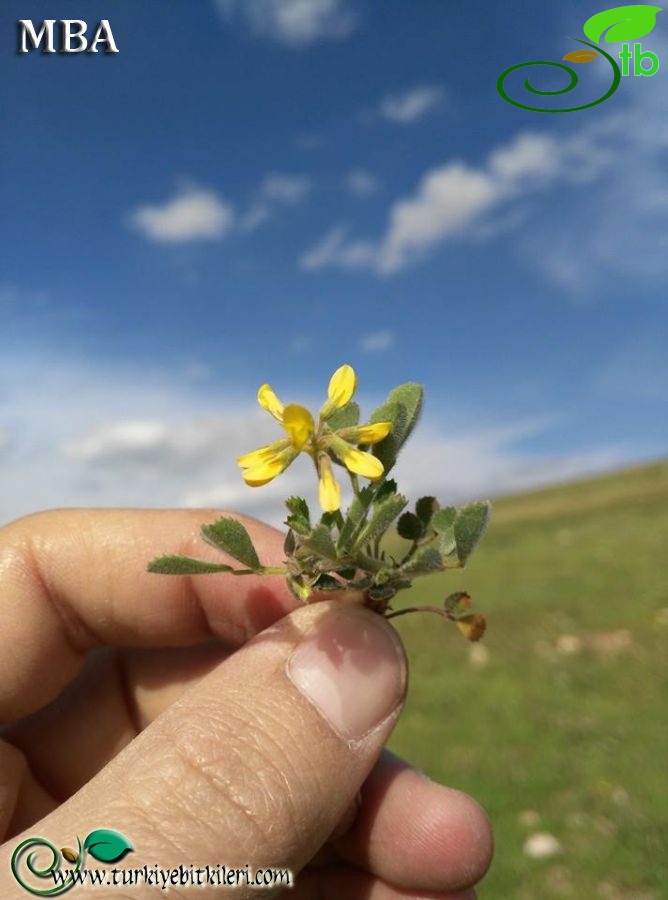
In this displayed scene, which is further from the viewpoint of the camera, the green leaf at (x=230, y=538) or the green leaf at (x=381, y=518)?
the green leaf at (x=230, y=538)

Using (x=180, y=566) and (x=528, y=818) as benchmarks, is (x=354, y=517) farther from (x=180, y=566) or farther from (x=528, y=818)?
(x=528, y=818)

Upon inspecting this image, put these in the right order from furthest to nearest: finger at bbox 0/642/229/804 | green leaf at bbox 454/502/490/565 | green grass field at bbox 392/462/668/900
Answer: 1. green grass field at bbox 392/462/668/900
2. finger at bbox 0/642/229/804
3. green leaf at bbox 454/502/490/565

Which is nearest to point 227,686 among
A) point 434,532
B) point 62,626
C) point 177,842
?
point 177,842

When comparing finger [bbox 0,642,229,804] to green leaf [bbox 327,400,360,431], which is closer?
green leaf [bbox 327,400,360,431]


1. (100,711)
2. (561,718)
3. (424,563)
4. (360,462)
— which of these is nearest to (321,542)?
(360,462)

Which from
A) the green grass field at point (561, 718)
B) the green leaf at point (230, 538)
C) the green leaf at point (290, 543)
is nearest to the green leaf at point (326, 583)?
the green leaf at point (290, 543)

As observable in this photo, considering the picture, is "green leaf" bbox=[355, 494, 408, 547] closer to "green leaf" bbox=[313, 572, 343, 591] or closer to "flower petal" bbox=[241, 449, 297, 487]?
"green leaf" bbox=[313, 572, 343, 591]

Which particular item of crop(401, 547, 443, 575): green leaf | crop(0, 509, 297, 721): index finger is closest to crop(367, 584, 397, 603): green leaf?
crop(401, 547, 443, 575): green leaf

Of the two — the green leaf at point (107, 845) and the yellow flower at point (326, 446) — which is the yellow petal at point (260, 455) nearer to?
the yellow flower at point (326, 446)
